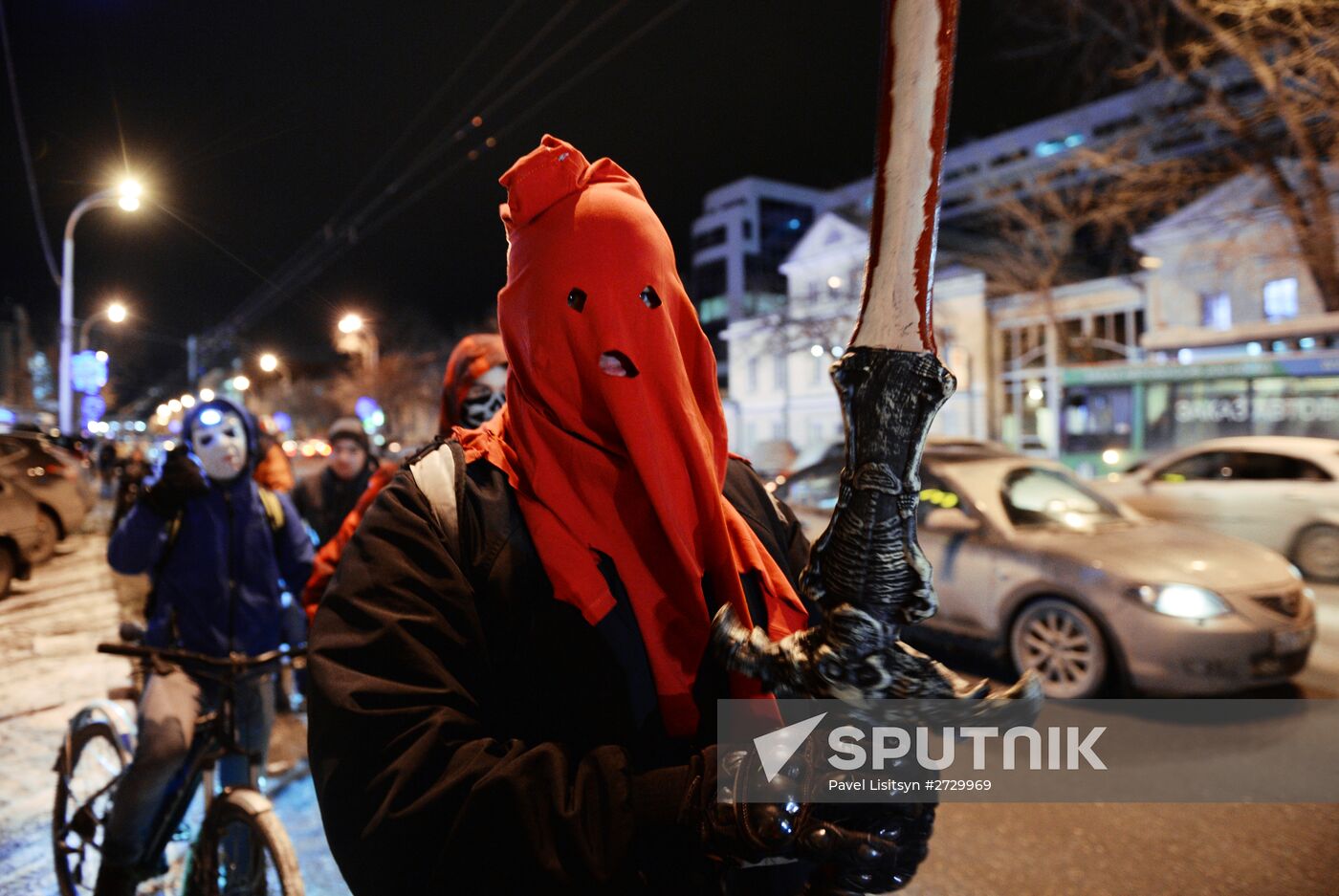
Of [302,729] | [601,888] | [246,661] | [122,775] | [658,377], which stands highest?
[658,377]

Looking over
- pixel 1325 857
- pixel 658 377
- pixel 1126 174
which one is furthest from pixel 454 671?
pixel 1126 174

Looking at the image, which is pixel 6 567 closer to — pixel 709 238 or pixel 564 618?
pixel 564 618

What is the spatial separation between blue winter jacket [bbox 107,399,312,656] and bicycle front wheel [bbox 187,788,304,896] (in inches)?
26.6

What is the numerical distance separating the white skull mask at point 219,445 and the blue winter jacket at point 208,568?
45mm

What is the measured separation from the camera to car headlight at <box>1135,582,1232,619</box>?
16.6ft

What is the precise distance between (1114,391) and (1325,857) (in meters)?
14.7

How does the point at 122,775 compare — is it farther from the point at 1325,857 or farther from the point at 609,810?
the point at 1325,857

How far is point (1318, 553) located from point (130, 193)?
1500 centimetres

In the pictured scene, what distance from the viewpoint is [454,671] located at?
1161mm

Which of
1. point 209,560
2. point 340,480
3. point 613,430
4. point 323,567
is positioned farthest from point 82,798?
point 613,430

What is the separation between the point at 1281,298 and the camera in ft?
75.5

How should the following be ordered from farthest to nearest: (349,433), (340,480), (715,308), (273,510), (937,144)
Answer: (715,308), (340,480), (349,433), (273,510), (937,144)

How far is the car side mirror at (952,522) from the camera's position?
6.16 meters

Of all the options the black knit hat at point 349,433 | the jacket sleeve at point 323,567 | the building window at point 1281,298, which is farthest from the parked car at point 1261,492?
the building window at point 1281,298
